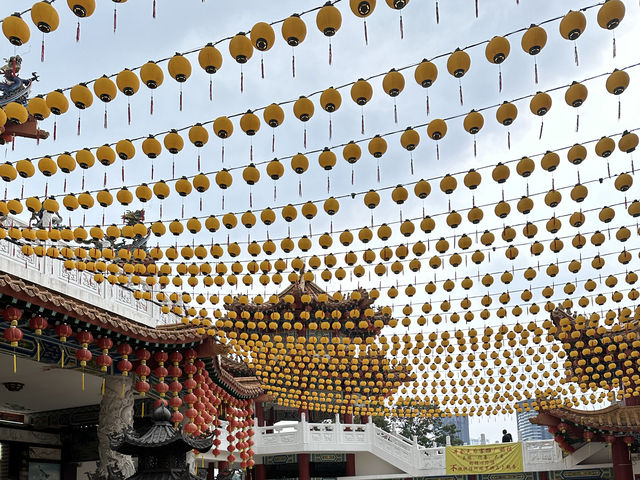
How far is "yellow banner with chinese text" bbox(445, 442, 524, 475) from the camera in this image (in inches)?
838

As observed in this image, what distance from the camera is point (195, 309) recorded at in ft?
42.7

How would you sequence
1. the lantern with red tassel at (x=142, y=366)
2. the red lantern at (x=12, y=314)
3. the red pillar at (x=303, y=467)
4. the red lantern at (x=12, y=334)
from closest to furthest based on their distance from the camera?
the red lantern at (x=12, y=314) → the red lantern at (x=12, y=334) → the lantern with red tassel at (x=142, y=366) → the red pillar at (x=303, y=467)

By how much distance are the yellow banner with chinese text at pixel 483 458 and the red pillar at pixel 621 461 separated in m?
3.06

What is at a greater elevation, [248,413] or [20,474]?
[248,413]

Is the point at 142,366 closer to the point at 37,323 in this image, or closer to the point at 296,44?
the point at 37,323

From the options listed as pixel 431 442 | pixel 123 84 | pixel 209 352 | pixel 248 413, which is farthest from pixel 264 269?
pixel 431 442

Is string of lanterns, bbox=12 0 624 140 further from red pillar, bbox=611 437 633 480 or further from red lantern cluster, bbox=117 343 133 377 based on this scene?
red pillar, bbox=611 437 633 480

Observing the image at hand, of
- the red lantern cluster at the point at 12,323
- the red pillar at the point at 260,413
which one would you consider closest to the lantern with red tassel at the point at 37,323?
the red lantern cluster at the point at 12,323

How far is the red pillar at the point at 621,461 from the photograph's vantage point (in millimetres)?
18812

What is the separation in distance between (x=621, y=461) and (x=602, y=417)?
4.11ft

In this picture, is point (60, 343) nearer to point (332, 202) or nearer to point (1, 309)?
point (1, 309)

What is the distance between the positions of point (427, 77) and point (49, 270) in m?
8.79

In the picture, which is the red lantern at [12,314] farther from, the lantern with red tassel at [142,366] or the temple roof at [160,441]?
the temple roof at [160,441]

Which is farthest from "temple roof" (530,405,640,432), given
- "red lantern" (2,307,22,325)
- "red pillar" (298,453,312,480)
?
"red lantern" (2,307,22,325)
